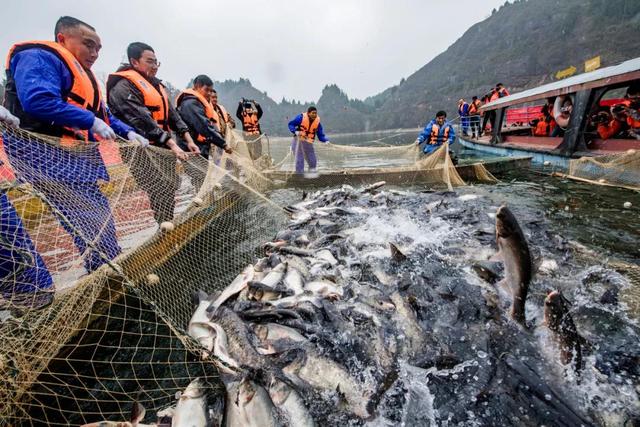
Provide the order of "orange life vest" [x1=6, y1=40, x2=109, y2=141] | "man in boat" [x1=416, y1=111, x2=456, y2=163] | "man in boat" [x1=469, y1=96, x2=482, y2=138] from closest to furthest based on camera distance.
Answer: "orange life vest" [x1=6, y1=40, x2=109, y2=141], "man in boat" [x1=416, y1=111, x2=456, y2=163], "man in boat" [x1=469, y1=96, x2=482, y2=138]

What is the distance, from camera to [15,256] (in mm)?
2852

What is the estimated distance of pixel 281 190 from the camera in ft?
34.6

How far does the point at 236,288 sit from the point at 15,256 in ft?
7.24

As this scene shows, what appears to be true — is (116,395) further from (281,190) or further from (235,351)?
(281,190)

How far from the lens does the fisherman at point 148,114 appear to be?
4.53 m

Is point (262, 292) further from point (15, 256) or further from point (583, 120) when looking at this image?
point (583, 120)

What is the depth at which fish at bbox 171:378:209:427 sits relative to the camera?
2111 millimetres

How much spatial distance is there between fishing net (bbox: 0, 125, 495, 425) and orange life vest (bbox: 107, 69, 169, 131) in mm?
995

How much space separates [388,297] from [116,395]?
2.86m

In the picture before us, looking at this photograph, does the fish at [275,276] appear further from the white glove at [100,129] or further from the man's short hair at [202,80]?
the man's short hair at [202,80]

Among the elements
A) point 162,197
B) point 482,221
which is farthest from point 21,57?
point 482,221

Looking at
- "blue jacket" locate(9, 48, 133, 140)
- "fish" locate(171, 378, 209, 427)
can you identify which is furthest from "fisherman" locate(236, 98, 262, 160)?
"fish" locate(171, 378, 209, 427)

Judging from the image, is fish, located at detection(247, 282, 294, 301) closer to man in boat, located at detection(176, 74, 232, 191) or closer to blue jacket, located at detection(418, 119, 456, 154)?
man in boat, located at detection(176, 74, 232, 191)

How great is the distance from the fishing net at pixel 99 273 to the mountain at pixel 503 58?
86.0 meters
